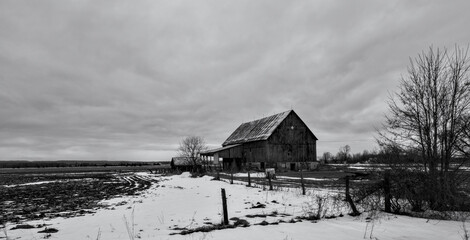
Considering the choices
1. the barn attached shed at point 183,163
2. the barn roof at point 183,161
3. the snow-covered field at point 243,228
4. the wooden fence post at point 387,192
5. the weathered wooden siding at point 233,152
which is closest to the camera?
the snow-covered field at point 243,228

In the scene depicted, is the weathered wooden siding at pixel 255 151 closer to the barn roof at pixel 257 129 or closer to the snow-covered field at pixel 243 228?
the barn roof at pixel 257 129

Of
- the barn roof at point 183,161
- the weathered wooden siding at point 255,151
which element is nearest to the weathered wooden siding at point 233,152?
the weathered wooden siding at point 255,151

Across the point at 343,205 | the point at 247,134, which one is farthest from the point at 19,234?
the point at 247,134

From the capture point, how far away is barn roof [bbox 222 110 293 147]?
163 ft

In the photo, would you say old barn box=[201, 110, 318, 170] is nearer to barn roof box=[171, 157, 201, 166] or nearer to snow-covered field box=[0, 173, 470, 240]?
barn roof box=[171, 157, 201, 166]

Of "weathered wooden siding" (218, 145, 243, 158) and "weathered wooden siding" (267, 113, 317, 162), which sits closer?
"weathered wooden siding" (267, 113, 317, 162)

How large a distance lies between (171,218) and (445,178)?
388 inches

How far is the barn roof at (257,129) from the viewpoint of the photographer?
4961 cm

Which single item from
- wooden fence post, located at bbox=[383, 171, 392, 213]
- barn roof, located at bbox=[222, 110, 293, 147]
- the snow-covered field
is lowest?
the snow-covered field

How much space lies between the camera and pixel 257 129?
180 feet

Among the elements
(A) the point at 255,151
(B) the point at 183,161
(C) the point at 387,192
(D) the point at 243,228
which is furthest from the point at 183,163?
(D) the point at 243,228

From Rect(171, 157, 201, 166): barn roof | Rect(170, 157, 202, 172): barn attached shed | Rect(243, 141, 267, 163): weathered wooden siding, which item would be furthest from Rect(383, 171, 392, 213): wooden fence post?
Rect(171, 157, 201, 166): barn roof

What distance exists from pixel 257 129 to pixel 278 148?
7163 millimetres

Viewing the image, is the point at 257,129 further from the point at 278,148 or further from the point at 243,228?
the point at 243,228
